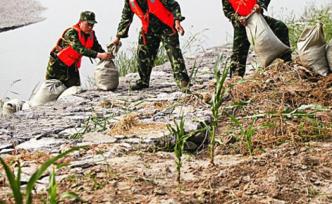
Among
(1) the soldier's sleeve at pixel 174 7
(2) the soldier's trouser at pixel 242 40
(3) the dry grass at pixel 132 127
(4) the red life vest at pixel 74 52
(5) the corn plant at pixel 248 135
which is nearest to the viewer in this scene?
(5) the corn plant at pixel 248 135

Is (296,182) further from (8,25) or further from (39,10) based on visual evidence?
(39,10)

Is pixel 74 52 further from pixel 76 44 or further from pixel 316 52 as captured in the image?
pixel 316 52

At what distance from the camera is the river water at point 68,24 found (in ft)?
35.4

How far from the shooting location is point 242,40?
651 centimetres

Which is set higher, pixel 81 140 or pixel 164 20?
pixel 164 20

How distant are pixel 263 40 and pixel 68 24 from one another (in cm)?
898

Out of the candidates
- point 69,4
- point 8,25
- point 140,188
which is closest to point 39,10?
point 69,4

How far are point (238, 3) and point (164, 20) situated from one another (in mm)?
698

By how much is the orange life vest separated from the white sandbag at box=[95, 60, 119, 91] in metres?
0.63

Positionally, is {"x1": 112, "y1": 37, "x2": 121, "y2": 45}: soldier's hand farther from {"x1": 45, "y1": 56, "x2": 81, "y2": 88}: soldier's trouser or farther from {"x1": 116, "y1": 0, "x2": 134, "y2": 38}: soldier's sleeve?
{"x1": 45, "y1": 56, "x2": 81, "y2": 88}: soldier's trouser

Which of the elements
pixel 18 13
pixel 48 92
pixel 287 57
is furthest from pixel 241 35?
pixel 18 13

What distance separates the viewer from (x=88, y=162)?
12.8 feet

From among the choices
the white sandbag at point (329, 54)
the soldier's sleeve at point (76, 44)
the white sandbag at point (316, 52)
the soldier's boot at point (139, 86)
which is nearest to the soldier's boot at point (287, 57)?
the white sandbag at point (316, 52)

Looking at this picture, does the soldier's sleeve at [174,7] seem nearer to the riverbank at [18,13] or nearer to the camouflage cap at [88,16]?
the camouflage cap at [88,16]
